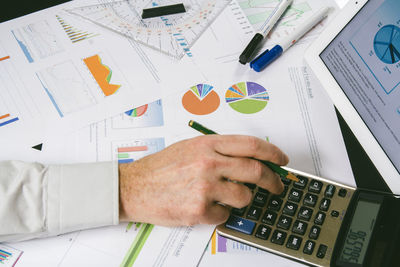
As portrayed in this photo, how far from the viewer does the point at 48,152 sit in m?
0.72

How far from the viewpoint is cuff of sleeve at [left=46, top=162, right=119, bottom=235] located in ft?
2.02

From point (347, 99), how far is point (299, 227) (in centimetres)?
27

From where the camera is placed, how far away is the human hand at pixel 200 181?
23.5 inches

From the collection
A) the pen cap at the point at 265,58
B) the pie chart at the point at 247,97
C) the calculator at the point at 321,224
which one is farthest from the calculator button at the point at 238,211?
the pen cap at the point at 265,58

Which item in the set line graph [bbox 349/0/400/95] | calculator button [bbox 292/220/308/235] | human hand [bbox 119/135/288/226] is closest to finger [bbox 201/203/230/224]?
human hand [bbox 119/135/288/226]

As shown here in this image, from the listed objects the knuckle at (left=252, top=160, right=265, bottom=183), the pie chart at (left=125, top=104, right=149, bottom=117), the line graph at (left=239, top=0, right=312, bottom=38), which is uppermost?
the line graph at (left=239, top=0, right=312, bottom=38)

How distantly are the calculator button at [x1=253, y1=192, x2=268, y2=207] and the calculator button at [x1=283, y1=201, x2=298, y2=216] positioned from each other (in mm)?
33

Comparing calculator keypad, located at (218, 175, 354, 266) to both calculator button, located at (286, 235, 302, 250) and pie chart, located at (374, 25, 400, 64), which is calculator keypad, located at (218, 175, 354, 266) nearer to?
calculator button, located at (286, 235, 302, 250)

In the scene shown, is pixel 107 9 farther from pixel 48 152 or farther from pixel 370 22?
pixel 370 22

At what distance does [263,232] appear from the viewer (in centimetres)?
60

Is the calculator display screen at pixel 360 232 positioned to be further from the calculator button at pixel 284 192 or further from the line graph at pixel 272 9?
the line graph at pixel 272 9

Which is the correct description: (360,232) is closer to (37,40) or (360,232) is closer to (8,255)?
(8,255)

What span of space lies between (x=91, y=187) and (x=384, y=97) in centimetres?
49

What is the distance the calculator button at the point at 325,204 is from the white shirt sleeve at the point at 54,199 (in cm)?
31
